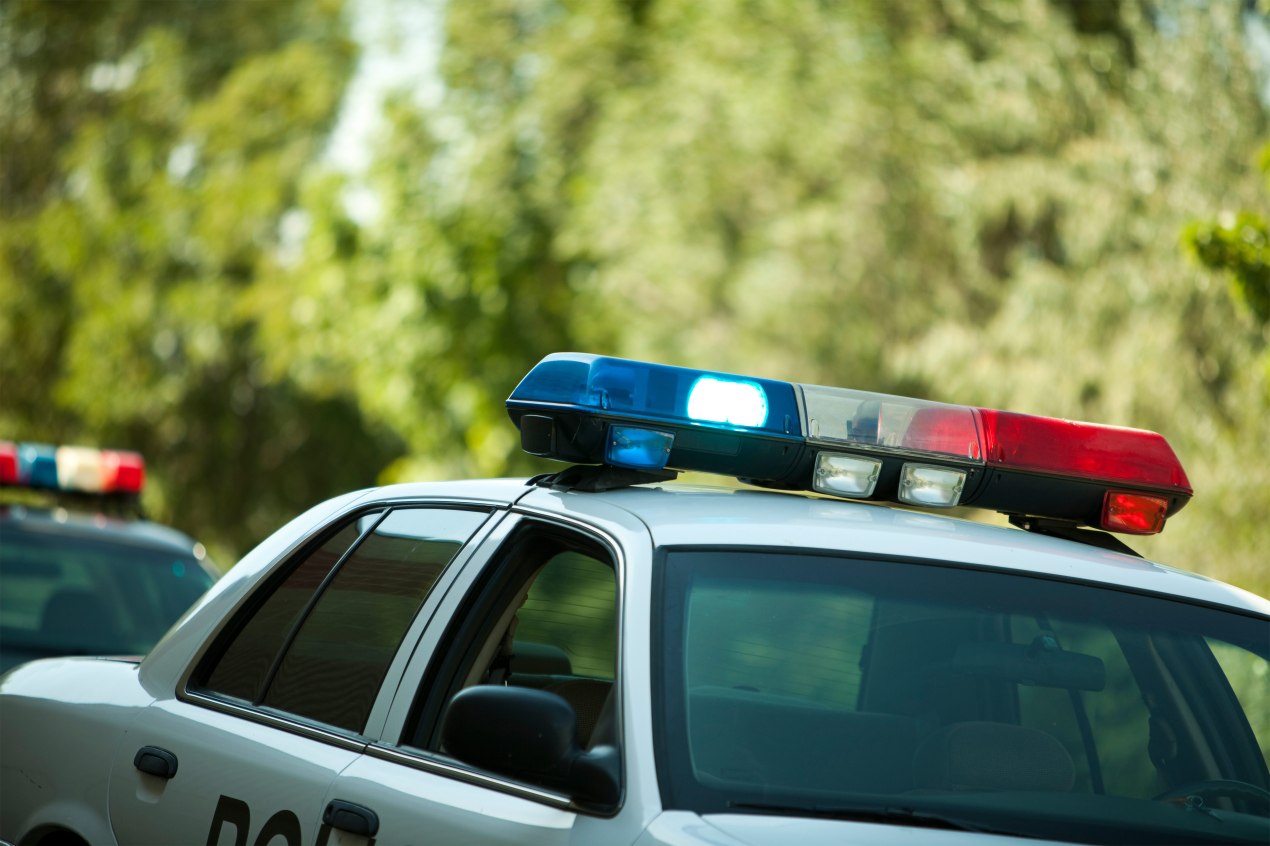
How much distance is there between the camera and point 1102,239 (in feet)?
45.1

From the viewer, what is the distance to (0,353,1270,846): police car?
2.58m

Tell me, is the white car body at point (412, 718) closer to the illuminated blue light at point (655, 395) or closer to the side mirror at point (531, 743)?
the side mirror at point (531, 743)

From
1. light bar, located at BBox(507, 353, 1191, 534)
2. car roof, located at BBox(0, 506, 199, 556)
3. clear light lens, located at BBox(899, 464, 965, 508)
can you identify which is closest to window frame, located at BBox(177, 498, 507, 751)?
light bar, located at BBox(507, 353, 1191, 534)

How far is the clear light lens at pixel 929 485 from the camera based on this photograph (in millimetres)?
3357

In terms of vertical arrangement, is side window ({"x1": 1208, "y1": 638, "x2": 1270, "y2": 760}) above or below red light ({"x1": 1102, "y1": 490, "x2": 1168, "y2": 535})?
below

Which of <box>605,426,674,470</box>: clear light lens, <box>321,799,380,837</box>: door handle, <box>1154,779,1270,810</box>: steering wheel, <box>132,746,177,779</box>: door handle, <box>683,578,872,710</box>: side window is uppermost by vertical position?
<box>605,426,674,470</box>: clear light lens

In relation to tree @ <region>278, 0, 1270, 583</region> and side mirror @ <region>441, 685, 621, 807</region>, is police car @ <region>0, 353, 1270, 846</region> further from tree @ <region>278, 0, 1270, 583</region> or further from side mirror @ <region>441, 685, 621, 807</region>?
tree @ <region>278, 0, 1270, 583</region>

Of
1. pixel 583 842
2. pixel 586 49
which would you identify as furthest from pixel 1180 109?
pixel 583 842

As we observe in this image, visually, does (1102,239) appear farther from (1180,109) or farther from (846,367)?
(846,367)

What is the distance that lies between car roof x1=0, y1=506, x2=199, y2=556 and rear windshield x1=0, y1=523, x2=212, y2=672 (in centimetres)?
3

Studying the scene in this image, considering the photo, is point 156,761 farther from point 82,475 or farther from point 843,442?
point 82,475

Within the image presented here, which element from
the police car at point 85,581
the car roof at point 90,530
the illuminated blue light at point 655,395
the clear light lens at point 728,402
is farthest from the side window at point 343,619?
the car roof at point 90,530

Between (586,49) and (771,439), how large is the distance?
17423 millimetres

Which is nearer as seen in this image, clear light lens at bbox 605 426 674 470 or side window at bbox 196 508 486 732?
clear light lens at bbox 605 426 674 470
